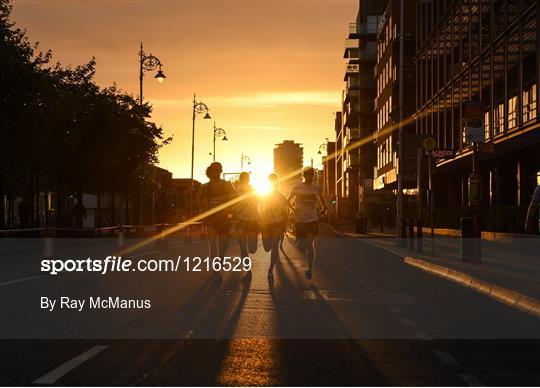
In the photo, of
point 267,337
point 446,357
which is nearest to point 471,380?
point 446,357

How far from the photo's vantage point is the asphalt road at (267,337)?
724 cm

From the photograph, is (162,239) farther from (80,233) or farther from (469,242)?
(80,233)

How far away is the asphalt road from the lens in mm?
7238

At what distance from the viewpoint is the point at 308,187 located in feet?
54.6

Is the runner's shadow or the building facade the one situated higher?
the building facade

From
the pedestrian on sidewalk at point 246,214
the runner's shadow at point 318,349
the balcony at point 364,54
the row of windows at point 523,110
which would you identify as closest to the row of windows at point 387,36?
the balcony at point 364,54

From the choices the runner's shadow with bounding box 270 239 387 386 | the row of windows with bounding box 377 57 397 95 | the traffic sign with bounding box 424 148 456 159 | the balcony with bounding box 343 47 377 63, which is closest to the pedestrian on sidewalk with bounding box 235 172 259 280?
the runner's shadow with bounding box 270 239 387 386

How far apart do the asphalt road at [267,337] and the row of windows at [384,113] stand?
68.2 metres

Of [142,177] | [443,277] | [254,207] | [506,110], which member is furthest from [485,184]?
[254,207]

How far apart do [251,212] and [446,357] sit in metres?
8.44

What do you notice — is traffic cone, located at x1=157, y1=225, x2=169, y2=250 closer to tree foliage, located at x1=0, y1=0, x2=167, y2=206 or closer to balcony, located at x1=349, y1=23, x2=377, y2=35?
tree foliage, located at x1=0, y1=0, x2=167, y2=206

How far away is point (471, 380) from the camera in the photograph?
7.15 m

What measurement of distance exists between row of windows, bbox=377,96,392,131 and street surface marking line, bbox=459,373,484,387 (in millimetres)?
74466

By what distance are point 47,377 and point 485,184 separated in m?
47.6
